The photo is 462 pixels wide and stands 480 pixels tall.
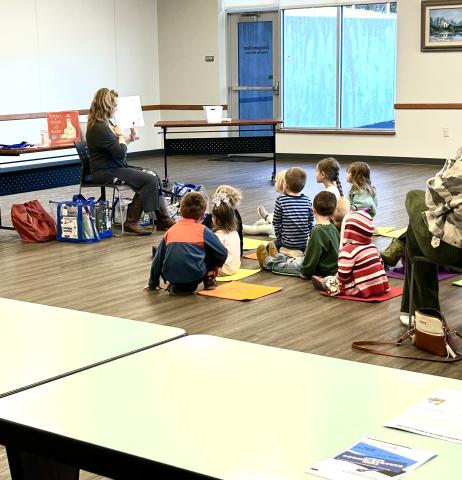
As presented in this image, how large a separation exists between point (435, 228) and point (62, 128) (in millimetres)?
5044

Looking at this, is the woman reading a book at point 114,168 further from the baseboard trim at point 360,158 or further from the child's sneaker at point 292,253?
the baseboard trim at point 360,158

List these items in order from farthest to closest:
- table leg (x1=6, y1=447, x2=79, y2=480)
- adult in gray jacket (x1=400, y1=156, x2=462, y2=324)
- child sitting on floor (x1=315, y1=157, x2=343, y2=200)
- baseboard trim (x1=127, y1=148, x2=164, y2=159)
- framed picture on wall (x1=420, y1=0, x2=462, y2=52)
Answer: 1. baseboard trim (x1=127, y1=148, x2=164, y2=159)
2. framed picture on wall (x1=420, y1=0, x2=462, y2=52)
3. child sitting on floor (x1=315, y1=157, x2=343, y2=200)
4. adult in gray jacket (x1=400, y1=156, x2=462, y2=324)
5. table leg (x1=6, y1=447, x2=79, y2=480)

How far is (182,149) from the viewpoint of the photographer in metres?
11.6

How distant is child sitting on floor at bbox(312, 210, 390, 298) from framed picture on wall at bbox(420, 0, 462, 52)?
24.4ft

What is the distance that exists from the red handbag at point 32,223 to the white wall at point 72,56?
4.89 metres

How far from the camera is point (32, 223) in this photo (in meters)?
7.71

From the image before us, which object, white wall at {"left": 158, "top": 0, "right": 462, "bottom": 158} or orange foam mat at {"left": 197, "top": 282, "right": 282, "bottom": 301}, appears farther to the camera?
white wall at {"left": 158, "top": 0, "right": 462, "bottom": 158}

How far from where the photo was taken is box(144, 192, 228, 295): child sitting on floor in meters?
5.63

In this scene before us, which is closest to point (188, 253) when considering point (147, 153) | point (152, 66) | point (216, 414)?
point (216, 414)

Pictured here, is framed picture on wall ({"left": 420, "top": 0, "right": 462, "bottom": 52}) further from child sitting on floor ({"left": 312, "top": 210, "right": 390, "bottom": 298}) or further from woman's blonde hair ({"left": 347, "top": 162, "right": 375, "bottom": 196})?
child sitting on floor ({"left": 312, "top": 210, "right": 390, "bottom": 298})

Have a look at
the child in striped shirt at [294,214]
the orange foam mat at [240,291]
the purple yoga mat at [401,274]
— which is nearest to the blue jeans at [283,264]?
the child in striped shirt at [294,214]

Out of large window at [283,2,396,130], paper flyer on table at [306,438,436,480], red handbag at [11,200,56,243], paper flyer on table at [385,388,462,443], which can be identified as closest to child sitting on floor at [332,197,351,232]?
Result: red handbag at [11,200,56,243]

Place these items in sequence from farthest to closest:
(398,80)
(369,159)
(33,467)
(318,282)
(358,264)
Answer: (369,159) < (398,80) < (318,282) < (358,264) < (33,467)

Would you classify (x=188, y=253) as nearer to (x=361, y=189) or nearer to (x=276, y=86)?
(x=361, y=189)
